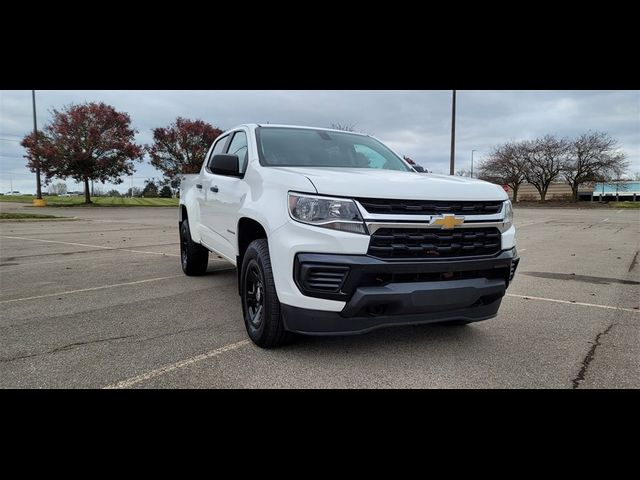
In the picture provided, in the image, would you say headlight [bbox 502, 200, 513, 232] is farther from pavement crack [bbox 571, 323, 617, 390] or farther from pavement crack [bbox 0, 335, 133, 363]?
pavement crack [bbox 0, 335, 133, 363]

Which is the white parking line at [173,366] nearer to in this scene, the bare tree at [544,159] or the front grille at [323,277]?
the front grille at [323,277]

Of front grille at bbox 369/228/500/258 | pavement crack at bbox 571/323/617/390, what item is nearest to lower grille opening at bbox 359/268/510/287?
front grille at bbox 369/228/500/258

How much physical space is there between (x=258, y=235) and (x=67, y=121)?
3627 centimetres

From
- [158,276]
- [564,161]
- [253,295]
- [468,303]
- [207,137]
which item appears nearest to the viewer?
[468,303]

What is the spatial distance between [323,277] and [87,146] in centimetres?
3627

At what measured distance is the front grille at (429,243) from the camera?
2.98 m

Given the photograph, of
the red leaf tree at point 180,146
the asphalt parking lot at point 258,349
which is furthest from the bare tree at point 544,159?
the asphalt parking lot at point 258,349

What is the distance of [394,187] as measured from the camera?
3072 millimetres

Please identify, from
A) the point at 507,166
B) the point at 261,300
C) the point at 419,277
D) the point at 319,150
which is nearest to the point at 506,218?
the point at 419,277

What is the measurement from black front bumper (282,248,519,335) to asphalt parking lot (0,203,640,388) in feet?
1.28

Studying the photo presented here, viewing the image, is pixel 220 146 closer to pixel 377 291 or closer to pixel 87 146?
pixel 377 291

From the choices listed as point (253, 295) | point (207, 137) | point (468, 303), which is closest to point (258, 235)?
point (253, 295)

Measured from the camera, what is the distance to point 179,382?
117 inches
